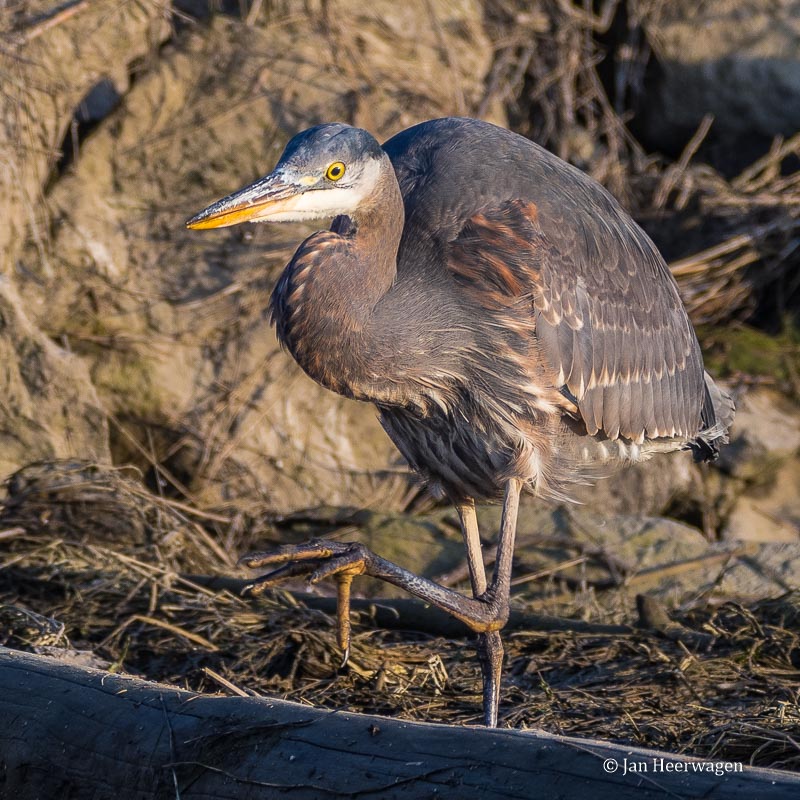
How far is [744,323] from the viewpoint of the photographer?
26.3ft

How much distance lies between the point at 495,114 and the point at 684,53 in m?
1.44

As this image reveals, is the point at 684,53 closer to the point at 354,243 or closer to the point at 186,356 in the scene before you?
the point at 186,356

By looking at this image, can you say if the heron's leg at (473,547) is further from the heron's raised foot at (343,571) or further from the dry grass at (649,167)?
the dry grass at (649,167)

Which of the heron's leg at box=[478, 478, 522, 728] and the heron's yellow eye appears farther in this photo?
the heron's leg at box=[478, 478, 522, 728]

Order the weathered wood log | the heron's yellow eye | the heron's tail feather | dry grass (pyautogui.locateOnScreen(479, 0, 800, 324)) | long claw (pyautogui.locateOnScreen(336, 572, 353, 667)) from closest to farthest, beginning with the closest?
the weathered wood log
the heron's yellow eye
long claw (pyautogui.locateOnScreen(336, 572, 353, 667))
the heron's tail feather
dry grass (pyautogui.locateOnScreen(479, 0, 800, 324))

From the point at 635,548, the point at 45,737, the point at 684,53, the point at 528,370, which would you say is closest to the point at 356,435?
the point at 635,548

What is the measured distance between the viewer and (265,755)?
2441 mm

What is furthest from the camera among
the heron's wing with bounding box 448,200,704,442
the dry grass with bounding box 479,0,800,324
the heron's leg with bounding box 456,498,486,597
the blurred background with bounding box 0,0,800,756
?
the dry grass with bounding box 479,0,800,324

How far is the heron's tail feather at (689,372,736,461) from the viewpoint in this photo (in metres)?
5.02

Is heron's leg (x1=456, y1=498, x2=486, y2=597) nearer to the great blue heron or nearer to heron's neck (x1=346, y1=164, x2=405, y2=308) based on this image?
the great blue heron

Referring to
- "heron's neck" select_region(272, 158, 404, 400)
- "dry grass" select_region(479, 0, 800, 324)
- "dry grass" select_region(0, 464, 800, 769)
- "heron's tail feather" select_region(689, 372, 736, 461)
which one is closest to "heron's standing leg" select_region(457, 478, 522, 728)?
"dry grass" select_region(0, 464, 800, 769)

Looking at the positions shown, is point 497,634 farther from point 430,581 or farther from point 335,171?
point 335,171

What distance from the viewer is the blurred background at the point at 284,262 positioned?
5.75 meters

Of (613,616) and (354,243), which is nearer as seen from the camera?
(354,243)
